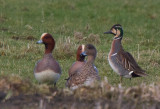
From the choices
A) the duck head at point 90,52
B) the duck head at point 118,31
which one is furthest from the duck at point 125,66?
the duck head at point 90,52

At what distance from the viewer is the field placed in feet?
28.4

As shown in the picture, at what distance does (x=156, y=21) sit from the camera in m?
15.1

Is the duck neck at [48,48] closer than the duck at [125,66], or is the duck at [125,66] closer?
the duck neck at [48,48]

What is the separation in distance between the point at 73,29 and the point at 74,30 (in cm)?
40

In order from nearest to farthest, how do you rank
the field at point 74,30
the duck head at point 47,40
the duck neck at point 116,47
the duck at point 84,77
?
the duck at point 84,77, the duck head at point 47,40, the duck neck at point 116,47, the field at point 74,30

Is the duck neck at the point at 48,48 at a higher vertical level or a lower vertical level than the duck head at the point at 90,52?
higher

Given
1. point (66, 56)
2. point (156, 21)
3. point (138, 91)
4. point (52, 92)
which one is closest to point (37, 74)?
point (52, 92)

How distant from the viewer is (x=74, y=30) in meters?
12.8

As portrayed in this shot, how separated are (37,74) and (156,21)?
9504 millimetres

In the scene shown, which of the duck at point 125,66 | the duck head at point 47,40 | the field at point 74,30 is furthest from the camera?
the field at point 74,30

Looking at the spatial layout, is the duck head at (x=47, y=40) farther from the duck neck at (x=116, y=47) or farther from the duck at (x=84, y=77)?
the duck neck at (x=116, y=47)

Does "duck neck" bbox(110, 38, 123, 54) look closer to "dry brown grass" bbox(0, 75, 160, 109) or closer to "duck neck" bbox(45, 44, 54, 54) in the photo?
"duck neck" bbox(45, 44, 54, 54)

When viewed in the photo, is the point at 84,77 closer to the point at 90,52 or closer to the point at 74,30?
the point at 90,52

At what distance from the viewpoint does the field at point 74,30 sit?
8.66 m
